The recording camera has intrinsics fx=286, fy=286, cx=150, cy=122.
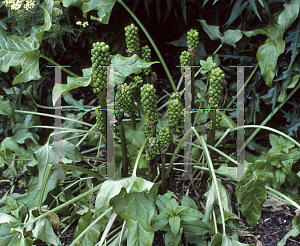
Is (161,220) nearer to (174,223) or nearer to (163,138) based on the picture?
(174,223)

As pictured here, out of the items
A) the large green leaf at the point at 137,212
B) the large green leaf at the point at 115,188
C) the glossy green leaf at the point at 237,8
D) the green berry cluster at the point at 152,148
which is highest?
the glossy green leaf at the point at 237,8

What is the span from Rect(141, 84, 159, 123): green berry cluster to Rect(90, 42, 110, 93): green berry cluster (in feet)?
0.45

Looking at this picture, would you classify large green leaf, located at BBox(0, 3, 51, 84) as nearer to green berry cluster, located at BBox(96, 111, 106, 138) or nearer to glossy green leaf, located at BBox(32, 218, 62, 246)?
green berry cluster, located at BBox(96, 111, 106, 138)

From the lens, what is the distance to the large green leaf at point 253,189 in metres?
0.99

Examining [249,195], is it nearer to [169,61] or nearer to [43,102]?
[169,61]

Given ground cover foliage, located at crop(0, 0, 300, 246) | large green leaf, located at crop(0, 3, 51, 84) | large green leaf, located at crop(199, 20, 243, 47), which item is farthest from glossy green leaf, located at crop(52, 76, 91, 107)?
large green leaf, located at crop(199, 20, 243, 47)

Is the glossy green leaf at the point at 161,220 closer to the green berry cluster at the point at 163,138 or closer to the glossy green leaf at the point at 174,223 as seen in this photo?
the glossy green leaf at the point at 174,223

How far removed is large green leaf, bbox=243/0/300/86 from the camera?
1.24 metres

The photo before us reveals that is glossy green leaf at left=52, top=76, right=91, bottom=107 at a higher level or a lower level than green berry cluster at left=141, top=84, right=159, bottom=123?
higher

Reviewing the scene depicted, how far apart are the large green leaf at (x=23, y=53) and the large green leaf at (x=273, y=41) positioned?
923 millimetres

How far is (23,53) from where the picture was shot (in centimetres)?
105

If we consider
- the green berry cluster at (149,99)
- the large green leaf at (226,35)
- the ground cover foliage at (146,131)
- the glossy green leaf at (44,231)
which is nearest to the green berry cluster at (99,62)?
the ground cover foliage at (146,131)

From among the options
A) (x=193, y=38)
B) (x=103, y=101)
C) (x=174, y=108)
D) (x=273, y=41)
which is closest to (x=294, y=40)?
(x=273, y=41)

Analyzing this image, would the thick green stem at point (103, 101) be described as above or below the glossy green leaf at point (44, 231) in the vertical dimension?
above
